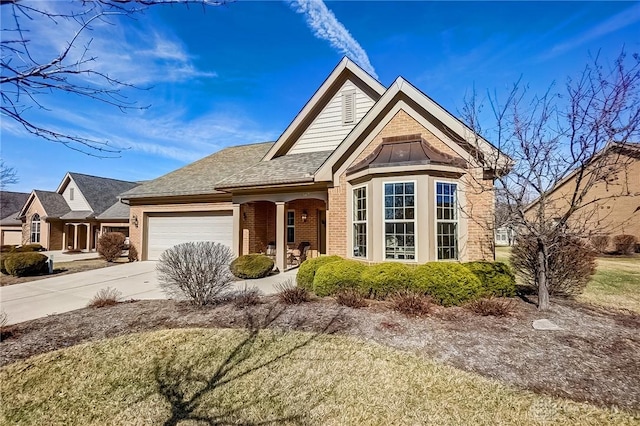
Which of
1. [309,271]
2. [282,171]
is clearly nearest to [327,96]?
[282,171]

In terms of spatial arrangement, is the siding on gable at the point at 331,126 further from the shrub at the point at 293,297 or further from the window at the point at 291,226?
the shrub at the point at 293,297

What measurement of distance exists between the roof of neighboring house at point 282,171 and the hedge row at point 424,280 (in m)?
4.50

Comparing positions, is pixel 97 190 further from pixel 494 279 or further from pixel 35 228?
pixel 494 279

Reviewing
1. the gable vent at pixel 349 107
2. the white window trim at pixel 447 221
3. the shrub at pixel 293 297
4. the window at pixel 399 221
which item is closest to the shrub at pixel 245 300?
the shrub at pixel 293 297

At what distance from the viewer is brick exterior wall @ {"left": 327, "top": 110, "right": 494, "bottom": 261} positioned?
31.4 ft

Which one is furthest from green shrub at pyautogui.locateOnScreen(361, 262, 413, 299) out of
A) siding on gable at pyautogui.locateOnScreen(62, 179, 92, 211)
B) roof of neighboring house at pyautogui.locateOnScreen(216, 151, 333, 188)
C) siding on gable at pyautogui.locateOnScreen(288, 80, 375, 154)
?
siding on gable at pyautogui.locateOnScreen(62, 179, 92, 211)

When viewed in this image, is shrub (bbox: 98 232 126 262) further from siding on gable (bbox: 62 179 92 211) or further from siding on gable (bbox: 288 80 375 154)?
siding on gable (bbox: 62 179 92 211)

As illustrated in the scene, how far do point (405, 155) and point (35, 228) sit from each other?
3496cm

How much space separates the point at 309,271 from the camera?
31.2 ft

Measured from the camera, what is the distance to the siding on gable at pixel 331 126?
556 inches

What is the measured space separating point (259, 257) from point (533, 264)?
8800 millimetres

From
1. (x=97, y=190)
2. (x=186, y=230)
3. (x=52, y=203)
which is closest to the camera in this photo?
(x=186, y=230)

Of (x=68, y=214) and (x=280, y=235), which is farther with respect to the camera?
(x=68, y=214)

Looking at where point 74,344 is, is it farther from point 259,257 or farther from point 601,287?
point 601,287
